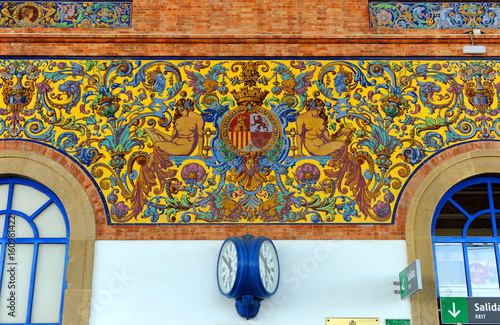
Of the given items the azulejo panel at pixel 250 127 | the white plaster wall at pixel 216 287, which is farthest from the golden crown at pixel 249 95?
the white plaster wall at pixel 216 287

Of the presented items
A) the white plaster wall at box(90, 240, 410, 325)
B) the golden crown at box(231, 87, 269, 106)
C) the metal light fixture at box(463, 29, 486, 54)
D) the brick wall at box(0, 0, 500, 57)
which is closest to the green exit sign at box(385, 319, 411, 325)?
the white plaster wall at box(90, 240, 410, 325)

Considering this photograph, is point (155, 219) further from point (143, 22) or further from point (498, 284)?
point (498, 284)

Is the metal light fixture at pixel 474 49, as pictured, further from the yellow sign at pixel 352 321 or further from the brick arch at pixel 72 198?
the brick arch at pixel 72 198

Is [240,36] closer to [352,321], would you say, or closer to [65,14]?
[65,14]

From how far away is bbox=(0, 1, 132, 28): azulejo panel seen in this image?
35.0ft

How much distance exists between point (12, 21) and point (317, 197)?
561 centimetres

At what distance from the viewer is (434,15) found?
10.8m

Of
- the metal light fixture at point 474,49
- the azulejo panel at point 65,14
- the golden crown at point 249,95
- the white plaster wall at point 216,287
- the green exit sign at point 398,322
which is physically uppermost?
the azulejo panel at point 65,14

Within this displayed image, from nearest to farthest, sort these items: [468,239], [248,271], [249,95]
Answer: [248,271] → [468,239] → [249,95]

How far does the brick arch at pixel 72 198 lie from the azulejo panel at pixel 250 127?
17 cm

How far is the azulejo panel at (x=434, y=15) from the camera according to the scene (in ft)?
35.2

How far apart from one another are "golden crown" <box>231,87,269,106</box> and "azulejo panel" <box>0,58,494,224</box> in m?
0.02

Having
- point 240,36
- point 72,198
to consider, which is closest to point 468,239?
point 240,36

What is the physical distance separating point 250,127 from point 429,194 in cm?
281
